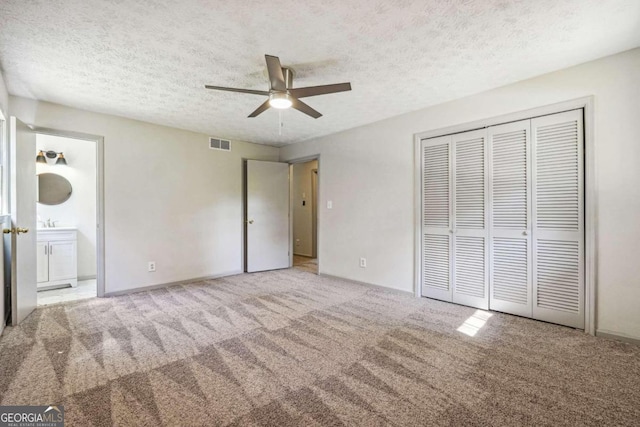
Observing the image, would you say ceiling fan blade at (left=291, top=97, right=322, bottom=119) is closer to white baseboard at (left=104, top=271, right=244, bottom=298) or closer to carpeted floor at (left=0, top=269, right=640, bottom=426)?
carpeted floor at (left=0, top=269, right=640, bottom=426)

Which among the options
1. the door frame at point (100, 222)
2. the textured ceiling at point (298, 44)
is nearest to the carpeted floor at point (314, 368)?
the door frame at point (100, 222)

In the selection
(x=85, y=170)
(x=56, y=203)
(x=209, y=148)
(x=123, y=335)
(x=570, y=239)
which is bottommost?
(x=123, y=335)

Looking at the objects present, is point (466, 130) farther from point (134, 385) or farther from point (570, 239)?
point (134, 385)

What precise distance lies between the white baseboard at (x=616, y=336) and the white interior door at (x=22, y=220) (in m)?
5.31

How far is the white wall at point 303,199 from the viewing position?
23.1 ft

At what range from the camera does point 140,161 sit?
13.0ft

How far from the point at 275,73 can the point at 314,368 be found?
7.15 ft

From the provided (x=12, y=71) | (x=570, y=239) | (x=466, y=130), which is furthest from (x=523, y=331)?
(x=12, y=71)

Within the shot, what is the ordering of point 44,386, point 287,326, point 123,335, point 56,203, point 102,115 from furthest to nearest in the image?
point 56,203, point 102,115, point 287,326, point 123,335, point 44,386

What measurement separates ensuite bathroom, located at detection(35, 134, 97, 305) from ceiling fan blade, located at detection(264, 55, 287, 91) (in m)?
3.72

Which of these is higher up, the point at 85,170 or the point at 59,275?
the point at 85,170

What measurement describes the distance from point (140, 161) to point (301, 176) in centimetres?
380

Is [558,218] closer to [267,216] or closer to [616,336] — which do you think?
[616,336]

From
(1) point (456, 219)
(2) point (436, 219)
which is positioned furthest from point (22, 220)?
(1) point (456, 219)
